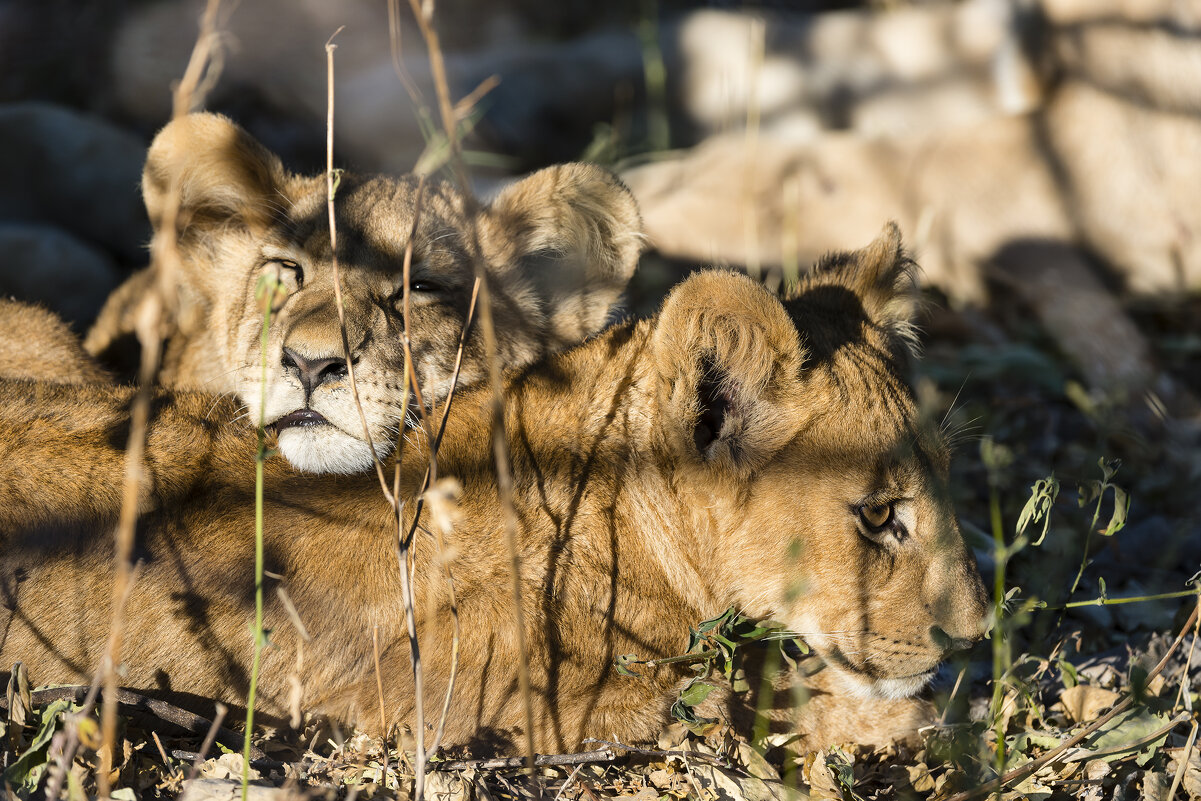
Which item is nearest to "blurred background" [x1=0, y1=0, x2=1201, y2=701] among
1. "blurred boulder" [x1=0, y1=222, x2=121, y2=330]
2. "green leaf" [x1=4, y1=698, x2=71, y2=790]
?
"blurred boulder" [x1=0, y1=222, x2=121, y2=330]

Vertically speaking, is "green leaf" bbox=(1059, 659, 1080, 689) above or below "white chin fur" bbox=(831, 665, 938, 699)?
below

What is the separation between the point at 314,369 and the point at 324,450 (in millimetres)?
269

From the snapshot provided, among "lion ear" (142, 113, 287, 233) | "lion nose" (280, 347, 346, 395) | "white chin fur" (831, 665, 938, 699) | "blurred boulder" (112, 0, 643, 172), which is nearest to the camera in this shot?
"white chin fur" (831, 665, 938, 699)

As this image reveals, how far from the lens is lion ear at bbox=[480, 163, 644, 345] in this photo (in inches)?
168

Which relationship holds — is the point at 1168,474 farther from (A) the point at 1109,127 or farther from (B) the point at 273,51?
(B) the point at 273,51

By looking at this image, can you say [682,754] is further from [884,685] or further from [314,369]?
[314,369]

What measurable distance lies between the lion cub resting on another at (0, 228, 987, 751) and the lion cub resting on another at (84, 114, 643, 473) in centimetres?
36

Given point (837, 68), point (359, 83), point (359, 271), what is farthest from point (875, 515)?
point (837, 68)

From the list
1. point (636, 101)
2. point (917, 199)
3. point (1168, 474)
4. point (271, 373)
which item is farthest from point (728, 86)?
point (271, 373)

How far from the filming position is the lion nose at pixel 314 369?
3.43 metres

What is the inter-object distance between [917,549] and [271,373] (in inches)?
79.9

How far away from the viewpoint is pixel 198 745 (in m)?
3.10

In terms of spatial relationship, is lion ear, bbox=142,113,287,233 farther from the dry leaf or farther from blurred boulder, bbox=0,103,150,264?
the dry leaf

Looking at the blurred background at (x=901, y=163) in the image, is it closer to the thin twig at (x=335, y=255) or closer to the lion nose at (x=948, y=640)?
the lion nose at (x=948, y=640)
